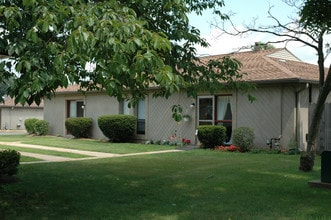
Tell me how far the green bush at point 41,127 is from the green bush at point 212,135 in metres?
13.2

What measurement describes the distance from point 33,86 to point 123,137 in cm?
1803

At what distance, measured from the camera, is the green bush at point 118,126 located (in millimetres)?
21672

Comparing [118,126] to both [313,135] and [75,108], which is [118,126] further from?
[313,135]

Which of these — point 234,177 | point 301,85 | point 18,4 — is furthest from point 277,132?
point 18,4

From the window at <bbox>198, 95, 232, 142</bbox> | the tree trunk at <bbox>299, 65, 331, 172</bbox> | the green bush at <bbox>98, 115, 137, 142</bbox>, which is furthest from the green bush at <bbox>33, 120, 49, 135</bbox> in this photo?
the tree trunk at <bbox>299, 65, 331, 172</bbox>

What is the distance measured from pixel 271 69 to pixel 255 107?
1.96 metres

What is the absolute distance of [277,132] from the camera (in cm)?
1698

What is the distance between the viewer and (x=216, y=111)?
63.4 feet

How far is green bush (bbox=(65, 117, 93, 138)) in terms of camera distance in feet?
80.1

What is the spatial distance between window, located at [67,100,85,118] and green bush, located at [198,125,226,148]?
10492mm

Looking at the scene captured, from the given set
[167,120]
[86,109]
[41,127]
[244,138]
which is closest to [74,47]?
[244,138]

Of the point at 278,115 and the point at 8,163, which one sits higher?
the point at 278,115

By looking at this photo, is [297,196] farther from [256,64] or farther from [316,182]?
[256,64]

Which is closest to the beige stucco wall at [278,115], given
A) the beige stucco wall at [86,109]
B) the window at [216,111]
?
the window at [216,111]
